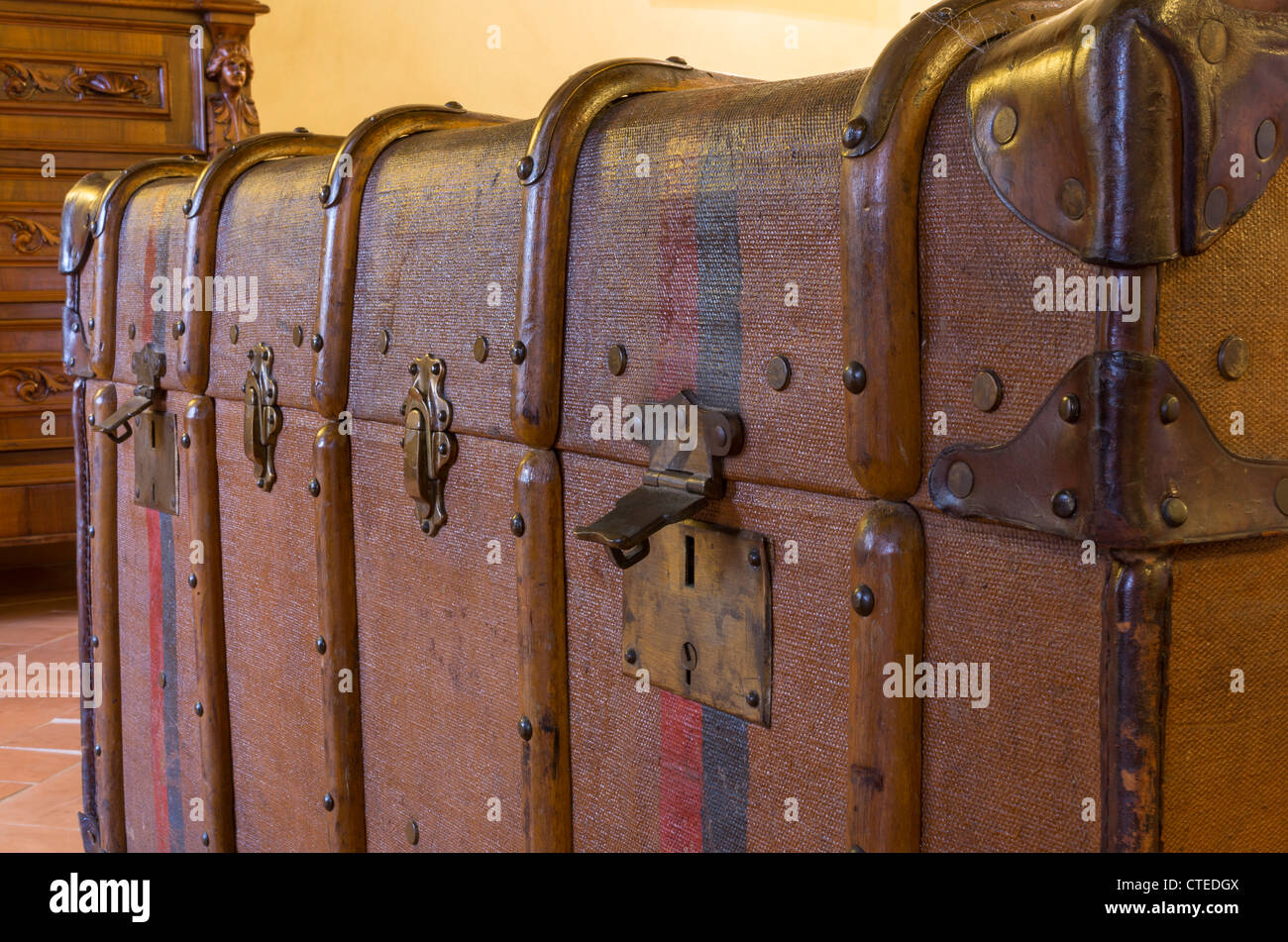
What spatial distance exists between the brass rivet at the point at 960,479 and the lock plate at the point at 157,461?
1.54m

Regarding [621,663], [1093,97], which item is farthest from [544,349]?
[1093,97]

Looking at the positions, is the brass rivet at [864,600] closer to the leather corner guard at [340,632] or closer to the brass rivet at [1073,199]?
the brass rivet at [1073,199]

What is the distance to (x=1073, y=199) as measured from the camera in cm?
78

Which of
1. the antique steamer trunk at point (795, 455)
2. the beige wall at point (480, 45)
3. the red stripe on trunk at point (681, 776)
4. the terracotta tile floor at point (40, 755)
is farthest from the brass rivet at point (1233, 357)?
the beige wall at point (480, 45)

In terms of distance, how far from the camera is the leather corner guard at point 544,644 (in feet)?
4.27

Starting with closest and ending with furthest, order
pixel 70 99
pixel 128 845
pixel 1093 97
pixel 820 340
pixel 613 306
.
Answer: pixel 1093 97, pixel 820 340, pixel 613 306, pixel 128 845, pixel 70 99

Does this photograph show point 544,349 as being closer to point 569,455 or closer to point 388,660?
point 569,455

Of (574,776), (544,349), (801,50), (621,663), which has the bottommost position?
(574,776)

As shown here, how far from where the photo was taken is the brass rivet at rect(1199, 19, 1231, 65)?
76 centimetres

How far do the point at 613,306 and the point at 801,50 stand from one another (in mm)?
5696

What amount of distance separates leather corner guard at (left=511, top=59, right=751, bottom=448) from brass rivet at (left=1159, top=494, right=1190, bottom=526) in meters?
0.66

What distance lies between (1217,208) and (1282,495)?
0.65 ft

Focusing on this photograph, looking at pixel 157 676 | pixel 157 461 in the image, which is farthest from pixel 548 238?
pixel 157 676

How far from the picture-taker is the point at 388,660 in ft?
5.29
